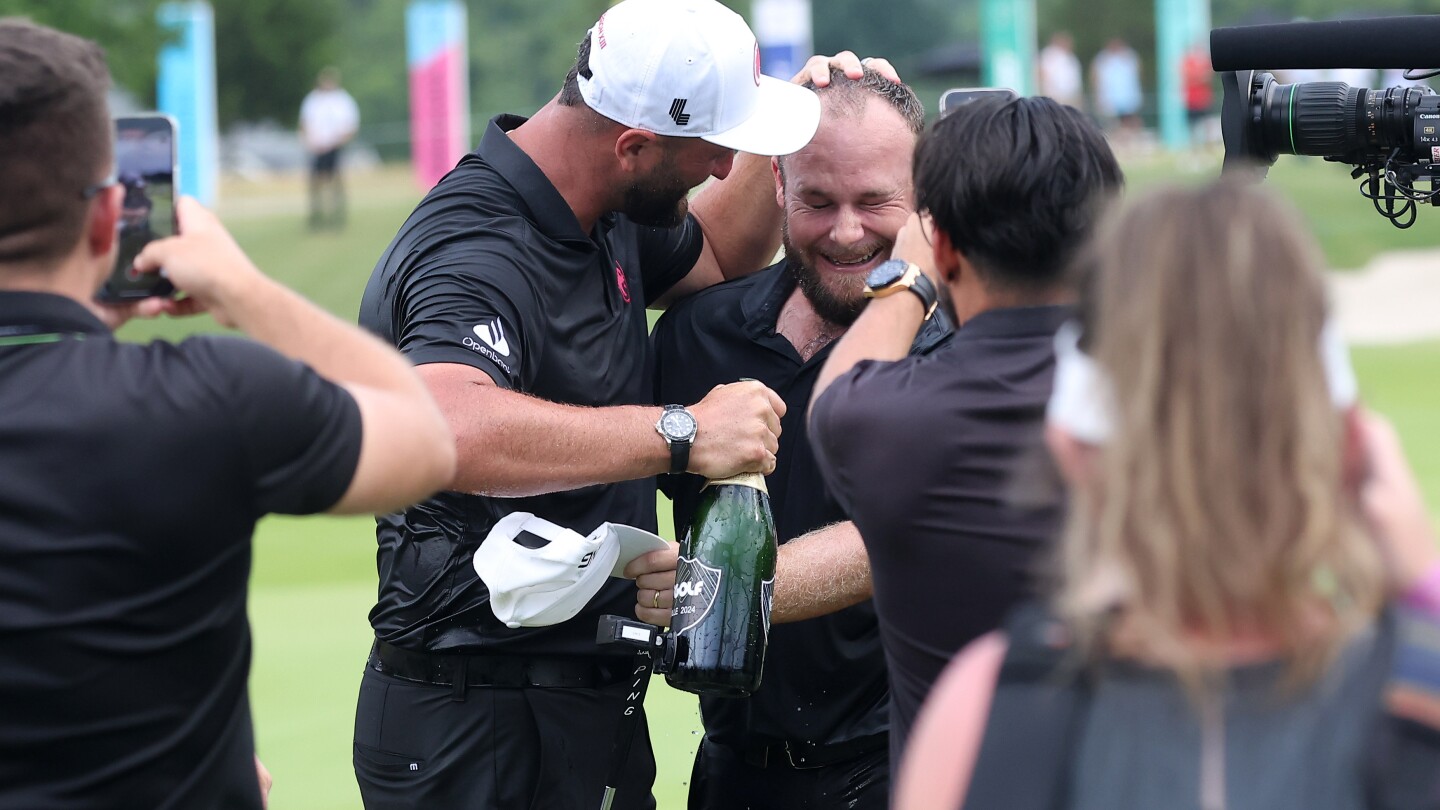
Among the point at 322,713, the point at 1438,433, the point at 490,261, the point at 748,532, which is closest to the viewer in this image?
the point at 748,532

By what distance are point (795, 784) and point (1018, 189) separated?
190cm

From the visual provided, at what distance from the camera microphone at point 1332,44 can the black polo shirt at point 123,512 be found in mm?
2170

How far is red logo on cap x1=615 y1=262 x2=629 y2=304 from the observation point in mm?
3883

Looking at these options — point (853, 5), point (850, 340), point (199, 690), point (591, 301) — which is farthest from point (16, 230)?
point (853, 5)

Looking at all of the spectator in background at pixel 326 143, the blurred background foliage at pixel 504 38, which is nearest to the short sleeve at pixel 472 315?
the spectator in background at pixel 326 143

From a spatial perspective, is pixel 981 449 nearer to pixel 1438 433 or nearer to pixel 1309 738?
pixel 1309 738

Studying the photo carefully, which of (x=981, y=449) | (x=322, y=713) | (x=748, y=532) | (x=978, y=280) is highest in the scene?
(x=978, y=280)

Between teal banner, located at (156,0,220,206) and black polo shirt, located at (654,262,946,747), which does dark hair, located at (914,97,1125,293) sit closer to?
black polo shirt, located at (654,262,946,747)

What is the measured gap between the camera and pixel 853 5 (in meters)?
63.7

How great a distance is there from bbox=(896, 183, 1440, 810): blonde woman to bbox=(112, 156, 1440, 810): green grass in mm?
424

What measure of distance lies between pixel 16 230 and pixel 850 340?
123 centimetres

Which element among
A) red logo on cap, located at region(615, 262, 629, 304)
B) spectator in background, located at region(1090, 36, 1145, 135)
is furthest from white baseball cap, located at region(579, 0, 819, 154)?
spectator in background, located at region(1090, 36, 1145, 135)

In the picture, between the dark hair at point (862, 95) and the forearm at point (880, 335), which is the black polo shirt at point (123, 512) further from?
the dark hair at point (862, 95)

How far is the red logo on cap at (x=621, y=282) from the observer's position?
12.7 ft
